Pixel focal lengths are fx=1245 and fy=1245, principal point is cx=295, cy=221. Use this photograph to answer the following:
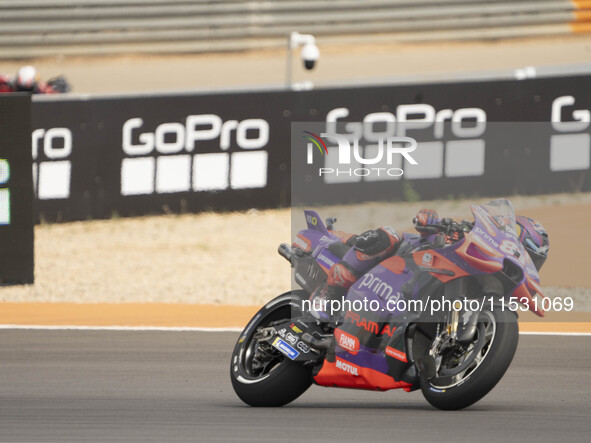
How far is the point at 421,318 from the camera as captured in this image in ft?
20.6

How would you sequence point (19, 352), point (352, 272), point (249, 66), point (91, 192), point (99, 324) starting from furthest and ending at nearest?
point (249, 66), point (91, 192), point (99, 324), point (19, 352), point (352, 272)

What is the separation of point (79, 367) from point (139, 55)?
62.2 feet

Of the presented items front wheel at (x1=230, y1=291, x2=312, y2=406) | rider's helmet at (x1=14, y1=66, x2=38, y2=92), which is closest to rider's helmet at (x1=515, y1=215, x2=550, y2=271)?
front wheel at (x1=230, y1=291, x2=312, y2=406)

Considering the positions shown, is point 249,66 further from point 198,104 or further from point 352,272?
point 352,272

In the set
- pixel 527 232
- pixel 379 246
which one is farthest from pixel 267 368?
pixel 527 232

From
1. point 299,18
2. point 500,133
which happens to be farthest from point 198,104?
point 299,18

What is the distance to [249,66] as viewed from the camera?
26.6 metres

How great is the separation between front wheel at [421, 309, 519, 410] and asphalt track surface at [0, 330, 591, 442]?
136mm

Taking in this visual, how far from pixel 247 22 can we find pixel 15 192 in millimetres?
14701

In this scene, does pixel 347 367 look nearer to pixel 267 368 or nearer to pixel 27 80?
pixel 267 368

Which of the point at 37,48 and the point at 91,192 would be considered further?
the point at 37,48

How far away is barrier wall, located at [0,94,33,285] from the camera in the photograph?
42.2 feet

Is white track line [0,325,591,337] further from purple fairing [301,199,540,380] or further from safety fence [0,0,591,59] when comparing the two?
safety fence [0,0,591,59]

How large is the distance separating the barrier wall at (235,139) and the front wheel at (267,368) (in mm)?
8510
